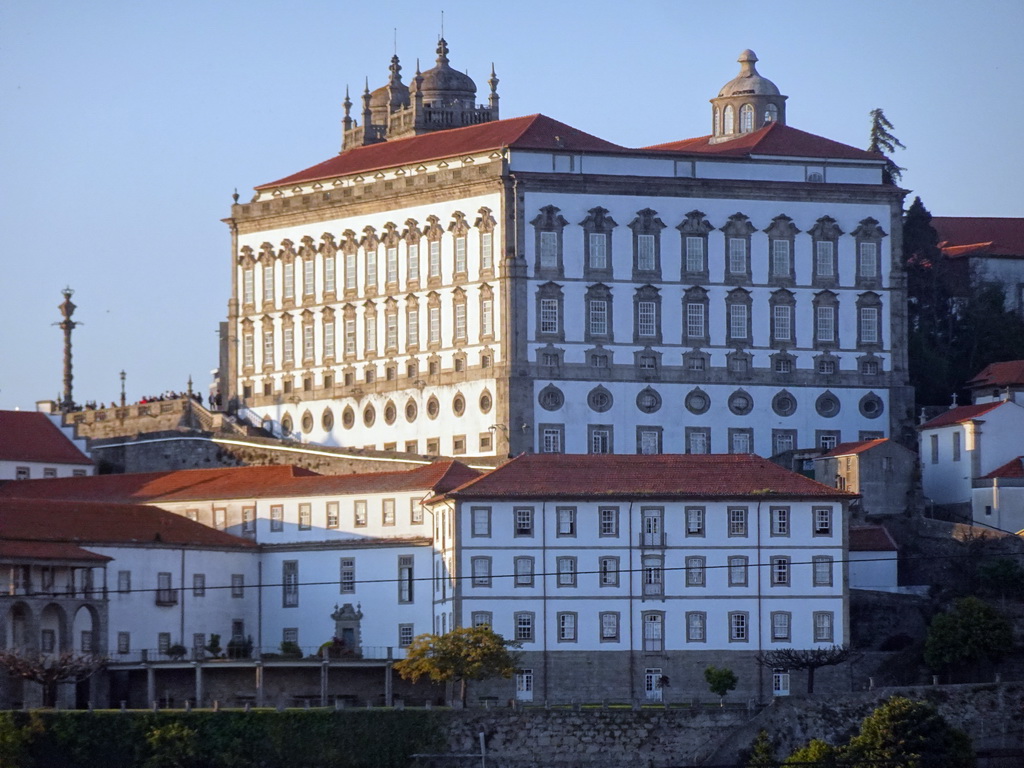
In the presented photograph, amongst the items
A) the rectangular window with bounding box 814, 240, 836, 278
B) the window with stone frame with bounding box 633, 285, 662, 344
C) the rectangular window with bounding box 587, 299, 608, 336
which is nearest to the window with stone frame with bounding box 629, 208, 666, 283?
the window with stone frame with bounding box 633, 285, 662, 344

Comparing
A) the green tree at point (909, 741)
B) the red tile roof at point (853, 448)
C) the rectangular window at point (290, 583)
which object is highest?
the red tile roof at point (853, 448)

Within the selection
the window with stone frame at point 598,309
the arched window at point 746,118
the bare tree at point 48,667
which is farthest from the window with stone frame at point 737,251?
the bare tree at point 48,667

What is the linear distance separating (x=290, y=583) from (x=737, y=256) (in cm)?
2492

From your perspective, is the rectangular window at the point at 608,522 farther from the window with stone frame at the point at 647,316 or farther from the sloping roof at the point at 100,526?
the window with stone frame at the point at 647,316

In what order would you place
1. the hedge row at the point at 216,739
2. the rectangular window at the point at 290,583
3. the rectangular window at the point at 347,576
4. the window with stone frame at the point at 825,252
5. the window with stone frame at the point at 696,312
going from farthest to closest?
the window with stone frame at the point at 825,252 < the window with stone frame at the point at 696,312 < the rectangular window at the point at 290,583 < the rectangular window at the point at 347,576 < the hedge row at the point at 216,739

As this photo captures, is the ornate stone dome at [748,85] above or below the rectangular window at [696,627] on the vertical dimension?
above

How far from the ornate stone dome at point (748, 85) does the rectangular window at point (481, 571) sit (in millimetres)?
41514

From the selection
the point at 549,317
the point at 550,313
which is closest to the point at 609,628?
the point at 549,317

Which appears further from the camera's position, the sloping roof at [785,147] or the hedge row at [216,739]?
A: the sloping roof at [785,147]

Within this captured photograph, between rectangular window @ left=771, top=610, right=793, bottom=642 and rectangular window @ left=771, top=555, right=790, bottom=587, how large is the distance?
975 millimetres

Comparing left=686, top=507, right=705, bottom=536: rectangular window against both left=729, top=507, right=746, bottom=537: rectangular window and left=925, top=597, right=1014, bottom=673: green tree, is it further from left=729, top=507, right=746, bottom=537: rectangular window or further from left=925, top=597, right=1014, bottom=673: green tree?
left=925, top=597, right=1014, bottom=673: green tree

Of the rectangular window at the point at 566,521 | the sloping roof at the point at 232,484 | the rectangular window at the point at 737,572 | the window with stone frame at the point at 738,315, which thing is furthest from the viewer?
the window with stone frame at the point at 738,315

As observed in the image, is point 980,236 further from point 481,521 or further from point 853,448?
point 481,521

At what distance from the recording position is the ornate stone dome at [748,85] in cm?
13138
